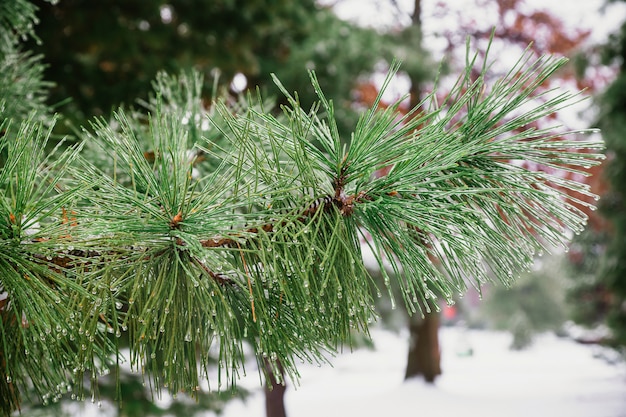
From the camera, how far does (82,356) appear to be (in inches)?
26.1

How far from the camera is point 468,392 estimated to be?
765 cm

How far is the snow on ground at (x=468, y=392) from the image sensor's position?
6594mm

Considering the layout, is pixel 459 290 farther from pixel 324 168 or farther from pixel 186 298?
pixel 186 298

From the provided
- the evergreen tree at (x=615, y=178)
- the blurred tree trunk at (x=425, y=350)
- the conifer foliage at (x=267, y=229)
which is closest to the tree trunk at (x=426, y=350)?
the blurred tree trunk at (x=425, y=350)

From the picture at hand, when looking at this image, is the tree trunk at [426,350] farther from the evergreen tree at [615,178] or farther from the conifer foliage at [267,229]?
the conifer foliage at [267,229]

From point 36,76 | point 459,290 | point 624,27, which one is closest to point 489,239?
point 459,290

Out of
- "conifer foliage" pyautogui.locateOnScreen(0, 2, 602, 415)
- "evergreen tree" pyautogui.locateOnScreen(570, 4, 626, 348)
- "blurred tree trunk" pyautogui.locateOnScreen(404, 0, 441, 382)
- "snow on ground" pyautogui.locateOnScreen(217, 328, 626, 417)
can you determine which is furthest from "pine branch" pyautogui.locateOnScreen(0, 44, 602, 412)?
"blurred tree trunk" pyautogui.locateOnScreen(404, 0, 441, 382)

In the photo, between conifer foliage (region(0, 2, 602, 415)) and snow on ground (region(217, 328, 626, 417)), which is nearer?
conifer foliage (region(0, 2, 602, 415))

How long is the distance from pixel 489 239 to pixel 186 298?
392 millimetres

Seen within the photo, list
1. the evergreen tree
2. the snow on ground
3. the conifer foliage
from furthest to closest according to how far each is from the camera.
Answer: the snow on ground < the evergreen tree < the conifer foliage

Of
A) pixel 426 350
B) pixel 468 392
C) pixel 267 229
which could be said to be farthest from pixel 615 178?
pixel 267 229

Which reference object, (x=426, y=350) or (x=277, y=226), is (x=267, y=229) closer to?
(x=277, y=226)

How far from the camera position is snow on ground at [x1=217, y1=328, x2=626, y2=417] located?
260 inches

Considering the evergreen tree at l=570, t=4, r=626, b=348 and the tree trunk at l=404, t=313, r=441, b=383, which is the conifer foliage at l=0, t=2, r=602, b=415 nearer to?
the evergreen tree at l=570, t=4, r=626, b=348
